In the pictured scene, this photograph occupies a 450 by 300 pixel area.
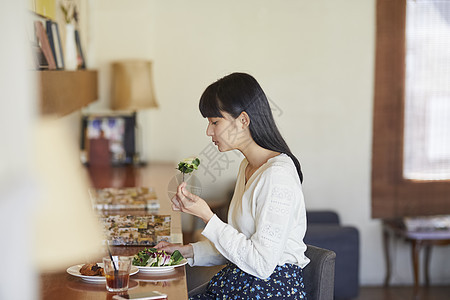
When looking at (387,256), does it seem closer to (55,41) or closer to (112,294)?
(55,41)

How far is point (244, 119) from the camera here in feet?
6.29

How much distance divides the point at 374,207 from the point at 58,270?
3387 mm

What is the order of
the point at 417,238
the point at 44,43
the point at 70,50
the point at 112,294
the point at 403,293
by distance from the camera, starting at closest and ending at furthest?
the point at 112,294 → the point at 44,43 → the point at 70,50 → the point at 417,238 → the point at 403,293

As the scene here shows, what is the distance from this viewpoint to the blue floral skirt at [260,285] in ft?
6.03

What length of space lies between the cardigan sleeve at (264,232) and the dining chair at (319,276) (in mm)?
173

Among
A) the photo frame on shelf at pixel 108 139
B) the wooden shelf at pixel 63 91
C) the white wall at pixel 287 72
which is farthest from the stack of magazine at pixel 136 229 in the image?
the white wall at pixel 287 72

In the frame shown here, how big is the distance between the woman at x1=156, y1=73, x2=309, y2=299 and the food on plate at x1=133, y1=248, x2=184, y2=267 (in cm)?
10

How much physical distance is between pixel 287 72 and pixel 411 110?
0.97 m

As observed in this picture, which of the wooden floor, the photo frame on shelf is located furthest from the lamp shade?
the wooden floor

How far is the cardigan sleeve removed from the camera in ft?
5.78

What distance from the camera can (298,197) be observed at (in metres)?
1.86

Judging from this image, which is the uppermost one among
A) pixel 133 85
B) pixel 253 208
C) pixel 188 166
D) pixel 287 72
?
pixel 287 72

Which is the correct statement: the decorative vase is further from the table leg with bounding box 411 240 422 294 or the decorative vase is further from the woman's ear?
the table leg with bounding box 411 240 422 294

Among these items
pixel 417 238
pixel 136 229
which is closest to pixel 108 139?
pixel 136 229
